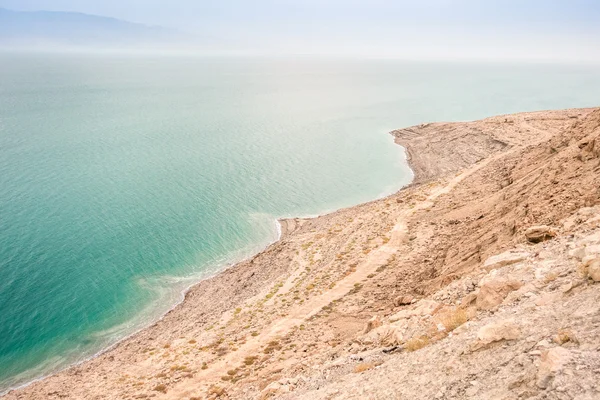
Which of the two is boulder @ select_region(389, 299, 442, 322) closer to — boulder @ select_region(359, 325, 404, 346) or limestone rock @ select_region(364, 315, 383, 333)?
limestone rock @ select_region(364, 315, 383, 333)

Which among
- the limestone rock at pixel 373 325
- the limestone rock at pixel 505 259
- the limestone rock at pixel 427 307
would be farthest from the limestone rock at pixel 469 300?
the limestone rock at pixel 373 325

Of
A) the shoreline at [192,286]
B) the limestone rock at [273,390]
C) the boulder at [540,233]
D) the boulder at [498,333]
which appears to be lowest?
the shoreline at [192,286]

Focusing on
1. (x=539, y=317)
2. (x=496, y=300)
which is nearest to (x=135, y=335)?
(x=496, y=300)

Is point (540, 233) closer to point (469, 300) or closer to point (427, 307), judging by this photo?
point (469, 300)

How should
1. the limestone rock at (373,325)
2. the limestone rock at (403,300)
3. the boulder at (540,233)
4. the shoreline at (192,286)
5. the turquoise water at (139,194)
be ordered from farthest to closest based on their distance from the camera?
the turquoise water at (139,194) < the shoreline at (192,286) < the limestone rock at (403,300) < the limestone rock at (373,325) < the boulder at (540,233)

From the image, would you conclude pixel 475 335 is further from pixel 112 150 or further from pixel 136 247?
pixel 112 150

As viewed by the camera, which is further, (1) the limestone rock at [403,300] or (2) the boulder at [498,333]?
(1) the limestone rock at [403,300]

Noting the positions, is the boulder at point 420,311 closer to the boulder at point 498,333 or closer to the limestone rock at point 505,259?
the limestone rock at point 505,259
